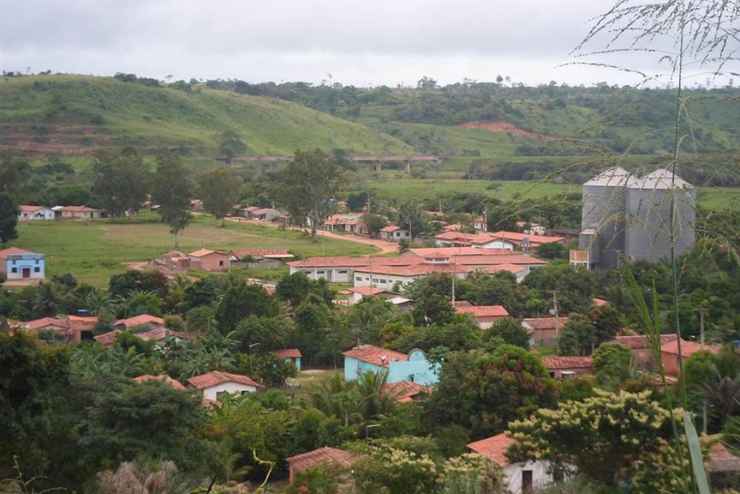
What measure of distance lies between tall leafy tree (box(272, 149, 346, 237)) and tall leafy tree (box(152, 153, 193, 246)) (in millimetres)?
3856

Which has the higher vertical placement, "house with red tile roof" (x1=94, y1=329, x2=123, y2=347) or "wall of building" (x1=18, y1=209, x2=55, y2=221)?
"wall of building" (x1=18, y1=209, x2=55, y2=221)

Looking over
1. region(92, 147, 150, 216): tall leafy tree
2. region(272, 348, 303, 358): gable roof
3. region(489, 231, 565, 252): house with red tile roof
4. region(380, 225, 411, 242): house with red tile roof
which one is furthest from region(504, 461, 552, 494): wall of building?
region(92, 147, 150, 216): tall leafy tree

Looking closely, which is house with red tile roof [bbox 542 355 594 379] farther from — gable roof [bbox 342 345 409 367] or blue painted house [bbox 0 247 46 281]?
blue painted house [bbox 0 247 46 281]

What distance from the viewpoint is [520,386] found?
12.7 m

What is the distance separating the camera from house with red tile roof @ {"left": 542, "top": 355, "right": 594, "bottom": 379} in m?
15.9

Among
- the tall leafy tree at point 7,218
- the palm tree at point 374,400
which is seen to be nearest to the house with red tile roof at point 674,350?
the palm tree at point 374,400

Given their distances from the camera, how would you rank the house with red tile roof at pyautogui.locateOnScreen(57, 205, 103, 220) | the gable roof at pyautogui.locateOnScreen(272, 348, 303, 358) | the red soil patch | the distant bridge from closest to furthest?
the gable roof at pyautogui.locateOnScreen(272, 348, 303, 358), the house with red tile roof at pyautogui.locateOnScreen(57, 205, 103, 220), the distant bridge, the red soil patch

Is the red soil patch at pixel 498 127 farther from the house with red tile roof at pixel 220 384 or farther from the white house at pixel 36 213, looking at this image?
the house with red tile roof at pixel 220 384

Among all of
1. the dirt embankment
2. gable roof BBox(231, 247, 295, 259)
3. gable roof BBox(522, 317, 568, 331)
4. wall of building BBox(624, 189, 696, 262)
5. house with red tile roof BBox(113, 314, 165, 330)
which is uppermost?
the dirt embankment

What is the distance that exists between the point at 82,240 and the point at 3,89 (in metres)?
33.0

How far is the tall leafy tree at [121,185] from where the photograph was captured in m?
38.0

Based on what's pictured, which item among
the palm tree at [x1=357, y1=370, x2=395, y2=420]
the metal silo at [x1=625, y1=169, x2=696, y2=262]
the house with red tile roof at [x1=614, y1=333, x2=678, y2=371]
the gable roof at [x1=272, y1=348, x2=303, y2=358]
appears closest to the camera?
the metal silo at [x1=625, y1=169, x2=696, y2=262]

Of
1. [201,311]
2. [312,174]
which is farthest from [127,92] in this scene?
[201,311]

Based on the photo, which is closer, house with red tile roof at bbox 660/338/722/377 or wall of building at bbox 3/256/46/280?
house with red tile roof at bbox 660/338/722/377
